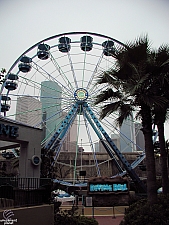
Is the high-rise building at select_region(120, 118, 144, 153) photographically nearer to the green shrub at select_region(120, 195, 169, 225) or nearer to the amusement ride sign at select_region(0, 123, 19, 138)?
the amusement ride sign at select_region(0, 123, 19, 138)

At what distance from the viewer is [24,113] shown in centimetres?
2373

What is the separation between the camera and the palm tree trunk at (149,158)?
901cm

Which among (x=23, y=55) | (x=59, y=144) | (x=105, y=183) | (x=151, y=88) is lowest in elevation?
(x=105, y=183)

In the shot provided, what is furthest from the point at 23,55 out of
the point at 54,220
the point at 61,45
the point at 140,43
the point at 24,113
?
the point at 54,220

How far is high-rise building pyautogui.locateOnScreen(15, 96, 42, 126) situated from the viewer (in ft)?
78.5

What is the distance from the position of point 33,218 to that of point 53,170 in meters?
5.09

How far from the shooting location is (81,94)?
979 inches

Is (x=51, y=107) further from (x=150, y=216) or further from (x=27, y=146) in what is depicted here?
(x=150, y=216)

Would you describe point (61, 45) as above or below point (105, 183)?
above

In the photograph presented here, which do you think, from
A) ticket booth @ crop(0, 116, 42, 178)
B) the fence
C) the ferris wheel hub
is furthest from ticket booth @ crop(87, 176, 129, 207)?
the fence

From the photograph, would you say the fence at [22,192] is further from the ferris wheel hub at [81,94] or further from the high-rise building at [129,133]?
the ferris wheel hub at [81,94]

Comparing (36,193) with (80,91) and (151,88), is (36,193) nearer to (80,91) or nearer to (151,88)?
(151,88)

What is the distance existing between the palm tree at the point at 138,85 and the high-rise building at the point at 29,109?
14.1 m

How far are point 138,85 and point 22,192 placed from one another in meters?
5.88
